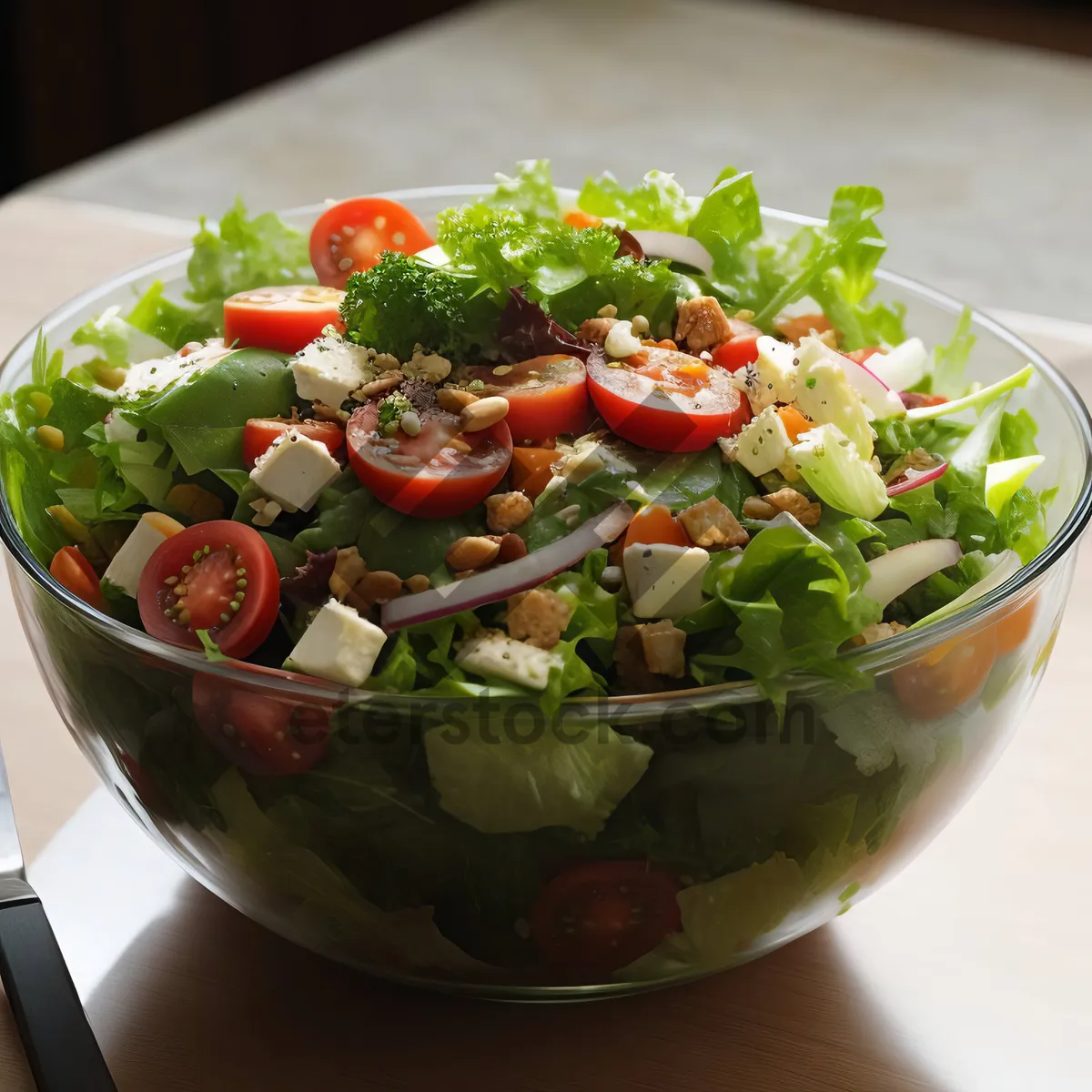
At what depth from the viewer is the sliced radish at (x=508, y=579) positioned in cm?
92

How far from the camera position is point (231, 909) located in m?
1.11

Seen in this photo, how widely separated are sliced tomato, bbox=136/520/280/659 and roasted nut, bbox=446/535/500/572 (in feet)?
0.41

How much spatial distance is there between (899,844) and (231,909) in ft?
1.74

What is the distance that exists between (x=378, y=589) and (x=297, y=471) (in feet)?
0.38

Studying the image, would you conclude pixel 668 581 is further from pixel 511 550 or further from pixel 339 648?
pixel 339 648

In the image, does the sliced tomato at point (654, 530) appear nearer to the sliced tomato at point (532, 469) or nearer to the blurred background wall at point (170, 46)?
the sliced tomato at point (532, 469)

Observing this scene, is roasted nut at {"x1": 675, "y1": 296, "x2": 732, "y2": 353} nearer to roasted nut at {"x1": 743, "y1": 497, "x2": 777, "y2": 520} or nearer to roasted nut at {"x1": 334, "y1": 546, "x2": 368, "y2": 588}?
roasted nut at {"x1": 743, "y1": 497, "x2": 777, "y2": 520}

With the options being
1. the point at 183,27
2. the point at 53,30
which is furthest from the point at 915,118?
the point at 53,30

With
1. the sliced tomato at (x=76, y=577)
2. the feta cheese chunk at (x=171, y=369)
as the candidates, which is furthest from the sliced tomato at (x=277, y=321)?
the sliced tomato at (x=76, y=577)

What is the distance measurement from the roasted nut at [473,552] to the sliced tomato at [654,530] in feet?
0.32

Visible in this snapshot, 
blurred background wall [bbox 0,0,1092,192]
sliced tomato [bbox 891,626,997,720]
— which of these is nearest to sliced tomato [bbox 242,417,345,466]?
sliced tomato [bbox 891,626,997,720]

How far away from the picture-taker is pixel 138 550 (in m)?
1.01

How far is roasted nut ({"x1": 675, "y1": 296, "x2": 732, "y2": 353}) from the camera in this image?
1163 millimetres

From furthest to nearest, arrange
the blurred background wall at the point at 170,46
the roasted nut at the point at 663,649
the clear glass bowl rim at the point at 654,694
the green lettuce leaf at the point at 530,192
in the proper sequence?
the blurred background wall at the point at 170,46
the green lettuce leaf at the point at 530,192
the roasted nut at the point at 663,649
the clear glass bowl rim at the point at 654,694
